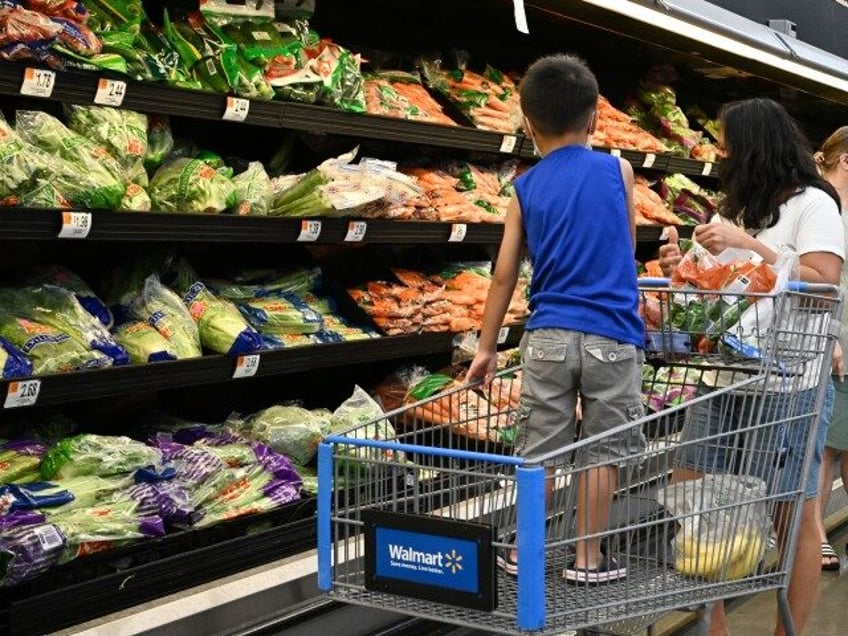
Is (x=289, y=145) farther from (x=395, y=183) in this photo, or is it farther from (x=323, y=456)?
(x=323, y=456)

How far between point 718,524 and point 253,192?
1768 mm

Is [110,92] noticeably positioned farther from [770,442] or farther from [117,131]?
[770,442]

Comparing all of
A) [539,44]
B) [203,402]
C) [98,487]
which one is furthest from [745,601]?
[539,44]

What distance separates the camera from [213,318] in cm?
358

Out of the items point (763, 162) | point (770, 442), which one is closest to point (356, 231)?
point (763, 162)

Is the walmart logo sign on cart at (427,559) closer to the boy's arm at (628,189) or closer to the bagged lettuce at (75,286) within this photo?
the boy's arm at (628,189)

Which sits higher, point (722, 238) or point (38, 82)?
point (38, 82)

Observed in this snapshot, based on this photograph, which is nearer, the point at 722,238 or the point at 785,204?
the point at 722,238

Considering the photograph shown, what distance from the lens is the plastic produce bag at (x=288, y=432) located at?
12.3ft

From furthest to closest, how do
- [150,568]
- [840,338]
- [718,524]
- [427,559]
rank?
1. [840,338]
2. [150,568]
3. [718,524]
4. [427,559]

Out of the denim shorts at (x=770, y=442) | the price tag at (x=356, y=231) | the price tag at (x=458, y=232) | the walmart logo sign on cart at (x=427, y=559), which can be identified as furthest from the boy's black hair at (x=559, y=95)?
the price tag at (x=458, y=232)

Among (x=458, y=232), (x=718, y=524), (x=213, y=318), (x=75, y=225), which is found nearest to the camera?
(x=718, y=524)

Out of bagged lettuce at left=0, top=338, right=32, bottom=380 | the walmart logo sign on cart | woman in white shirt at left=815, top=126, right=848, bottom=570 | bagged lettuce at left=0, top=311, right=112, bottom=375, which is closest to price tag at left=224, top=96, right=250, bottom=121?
bagged lettuce at left=0, top=311, right=112, bottom=375

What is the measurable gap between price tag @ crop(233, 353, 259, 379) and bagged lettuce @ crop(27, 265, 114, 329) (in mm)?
353
